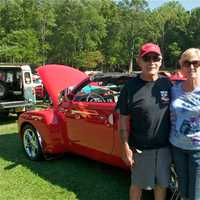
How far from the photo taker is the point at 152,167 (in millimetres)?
3740

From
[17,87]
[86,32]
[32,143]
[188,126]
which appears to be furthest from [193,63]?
[86,32]

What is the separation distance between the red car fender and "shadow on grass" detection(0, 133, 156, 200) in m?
0.30

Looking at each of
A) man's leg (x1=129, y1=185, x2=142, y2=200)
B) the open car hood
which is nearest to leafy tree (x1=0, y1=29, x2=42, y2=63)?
the open car hood

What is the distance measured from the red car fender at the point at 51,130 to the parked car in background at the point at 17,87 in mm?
5019

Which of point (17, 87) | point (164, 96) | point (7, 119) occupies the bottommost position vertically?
point (7, 119)

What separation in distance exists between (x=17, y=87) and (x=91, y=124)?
7157mm

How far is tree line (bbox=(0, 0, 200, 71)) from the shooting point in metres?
47.6

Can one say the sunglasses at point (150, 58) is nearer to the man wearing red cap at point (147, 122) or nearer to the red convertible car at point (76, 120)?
the man wearing red cap at point (147, 122)

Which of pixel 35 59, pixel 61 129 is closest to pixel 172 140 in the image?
pixel 61 129

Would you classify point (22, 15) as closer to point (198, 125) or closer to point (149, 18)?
point (149, 18)

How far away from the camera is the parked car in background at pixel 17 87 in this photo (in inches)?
468

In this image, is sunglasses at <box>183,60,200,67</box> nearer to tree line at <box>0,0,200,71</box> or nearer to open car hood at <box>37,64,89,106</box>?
open car hood at <box>37,64,89,106</box>

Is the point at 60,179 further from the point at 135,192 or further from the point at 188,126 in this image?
the point at 188,126

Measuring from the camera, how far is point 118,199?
17.0 ft
